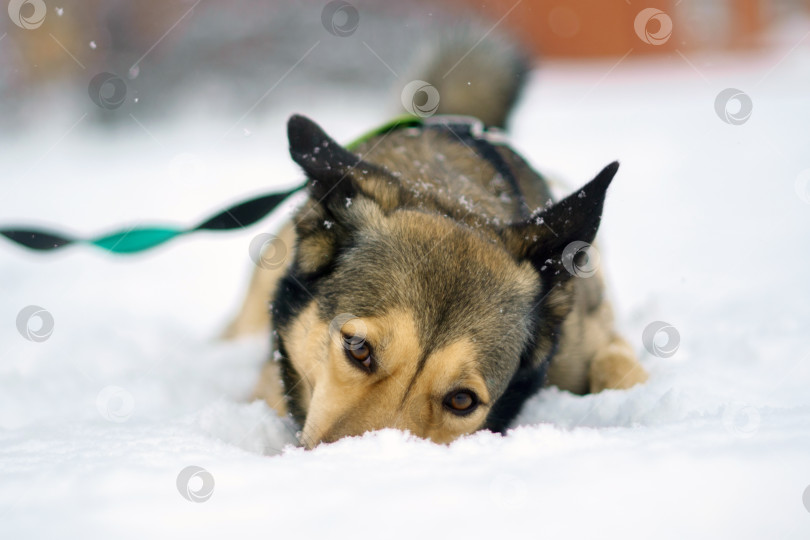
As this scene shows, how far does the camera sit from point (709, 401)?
2.11 m

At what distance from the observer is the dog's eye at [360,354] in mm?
1994

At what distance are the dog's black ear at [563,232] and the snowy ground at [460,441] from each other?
0.53m

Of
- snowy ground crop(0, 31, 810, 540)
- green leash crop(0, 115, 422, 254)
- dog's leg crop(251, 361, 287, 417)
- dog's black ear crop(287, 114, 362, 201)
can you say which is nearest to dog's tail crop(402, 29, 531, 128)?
snowy ground crop(0, 31, 810, 540)

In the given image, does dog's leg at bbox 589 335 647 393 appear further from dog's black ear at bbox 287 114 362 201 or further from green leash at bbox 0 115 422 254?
green leash at bbox 0 115 422 254

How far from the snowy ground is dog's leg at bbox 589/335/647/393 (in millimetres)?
137

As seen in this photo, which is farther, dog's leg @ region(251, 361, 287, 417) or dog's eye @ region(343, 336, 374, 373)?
dog's leg @ region(251, 361, 287, 417)

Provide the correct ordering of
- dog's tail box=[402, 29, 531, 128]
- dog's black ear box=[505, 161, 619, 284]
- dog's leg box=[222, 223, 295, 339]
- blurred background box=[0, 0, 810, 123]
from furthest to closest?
blurred background box=[0, 0, 810, 123], dog's tail box=[402, 29, 531, 128], dog's leg box=[222, 223, 295, 339], dog's black ear box=[505, 161, 619, 284]

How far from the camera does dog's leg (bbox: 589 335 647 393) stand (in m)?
2.68

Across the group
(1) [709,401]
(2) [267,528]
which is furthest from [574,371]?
(2) [267,528]

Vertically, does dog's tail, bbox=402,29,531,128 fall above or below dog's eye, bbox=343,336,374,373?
above

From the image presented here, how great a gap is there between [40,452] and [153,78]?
30.9ft

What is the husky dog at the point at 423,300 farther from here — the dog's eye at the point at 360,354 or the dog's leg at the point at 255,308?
the dog's leg at the point at 255,308

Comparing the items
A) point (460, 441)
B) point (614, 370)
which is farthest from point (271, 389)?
point (614, 370)

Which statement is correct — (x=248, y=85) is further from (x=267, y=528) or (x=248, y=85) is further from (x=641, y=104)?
(x=267, y=528)
